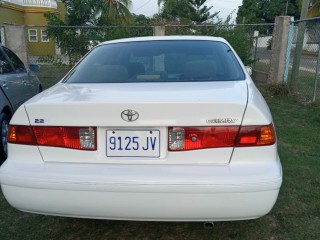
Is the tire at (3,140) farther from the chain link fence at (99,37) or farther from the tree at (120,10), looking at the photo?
the tree at (120,10)

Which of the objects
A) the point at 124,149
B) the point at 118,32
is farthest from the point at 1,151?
the point at 118,32

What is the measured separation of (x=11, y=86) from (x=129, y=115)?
3.29 m

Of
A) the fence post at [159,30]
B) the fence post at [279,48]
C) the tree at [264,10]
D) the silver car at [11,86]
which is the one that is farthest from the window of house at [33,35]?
the tree at [264,10]

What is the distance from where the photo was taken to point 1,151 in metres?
4.52

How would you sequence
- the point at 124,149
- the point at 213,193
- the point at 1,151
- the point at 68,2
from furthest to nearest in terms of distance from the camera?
the point at 68,2
the point at 1,151
the point at 124,149
the point at 213,193

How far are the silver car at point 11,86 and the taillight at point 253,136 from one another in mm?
3255

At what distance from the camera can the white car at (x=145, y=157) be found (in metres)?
2.20

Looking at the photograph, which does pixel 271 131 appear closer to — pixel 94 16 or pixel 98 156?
pixel 98 156

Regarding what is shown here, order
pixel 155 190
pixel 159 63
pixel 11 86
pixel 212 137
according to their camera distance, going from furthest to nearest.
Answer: pixel 11 86
pixel 159 63
pixel 212 137
pixel 155 190

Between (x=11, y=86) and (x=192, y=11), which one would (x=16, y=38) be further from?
(x=192, y=11)

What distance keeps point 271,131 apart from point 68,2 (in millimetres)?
11729

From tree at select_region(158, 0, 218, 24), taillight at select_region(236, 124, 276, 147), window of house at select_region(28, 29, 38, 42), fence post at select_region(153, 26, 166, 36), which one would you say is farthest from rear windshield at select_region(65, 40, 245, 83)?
tree at select_region(158, 0, 218, 24)

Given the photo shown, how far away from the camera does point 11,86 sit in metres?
4.96

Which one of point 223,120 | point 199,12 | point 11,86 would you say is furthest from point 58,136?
point 199,12
